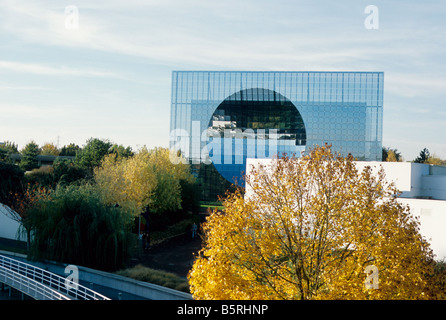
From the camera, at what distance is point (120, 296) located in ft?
57.2

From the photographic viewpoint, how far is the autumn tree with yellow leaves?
1102 centimetres

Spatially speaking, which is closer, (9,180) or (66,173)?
(9,180)

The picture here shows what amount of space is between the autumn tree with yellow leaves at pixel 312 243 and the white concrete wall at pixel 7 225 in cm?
2312

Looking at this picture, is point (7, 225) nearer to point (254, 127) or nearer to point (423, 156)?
point (254, 127)

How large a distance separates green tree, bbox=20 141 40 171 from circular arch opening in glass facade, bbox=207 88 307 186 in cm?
2463

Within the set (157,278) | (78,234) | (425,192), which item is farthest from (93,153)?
(425,192)

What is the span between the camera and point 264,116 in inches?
2383

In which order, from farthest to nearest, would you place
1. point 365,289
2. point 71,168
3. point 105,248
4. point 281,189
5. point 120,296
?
point 71,168, point 105,248, point 120,296, point 281,189, point 365,289

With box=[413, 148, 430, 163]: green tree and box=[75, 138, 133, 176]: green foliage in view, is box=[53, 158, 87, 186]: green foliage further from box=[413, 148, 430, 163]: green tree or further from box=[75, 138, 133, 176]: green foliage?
box=[413, 148, 430, 163]: green tree

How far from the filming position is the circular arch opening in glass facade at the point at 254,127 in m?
59.1

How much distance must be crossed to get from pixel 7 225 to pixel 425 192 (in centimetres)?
2724
